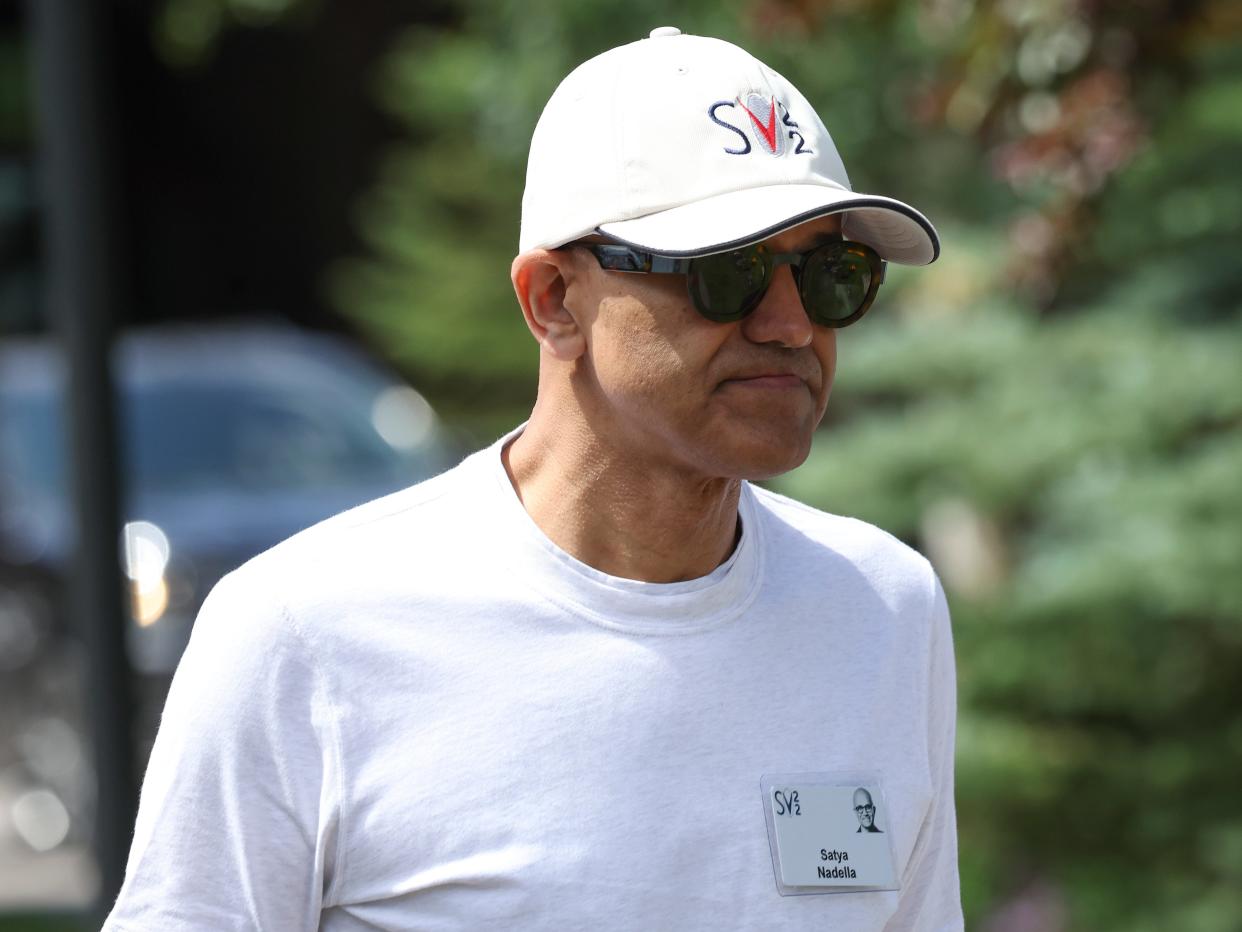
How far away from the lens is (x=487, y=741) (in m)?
2.05

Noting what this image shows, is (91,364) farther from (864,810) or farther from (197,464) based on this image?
(197,464)

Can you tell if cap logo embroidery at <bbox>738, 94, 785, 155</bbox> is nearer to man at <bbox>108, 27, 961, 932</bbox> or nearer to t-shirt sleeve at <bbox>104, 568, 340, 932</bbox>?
man at <bbox>108, 27, 961, 932</bbox>

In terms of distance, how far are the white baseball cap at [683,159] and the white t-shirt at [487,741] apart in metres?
0.34

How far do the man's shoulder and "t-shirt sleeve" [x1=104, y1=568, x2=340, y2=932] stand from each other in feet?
2.07

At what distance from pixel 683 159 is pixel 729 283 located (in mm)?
147

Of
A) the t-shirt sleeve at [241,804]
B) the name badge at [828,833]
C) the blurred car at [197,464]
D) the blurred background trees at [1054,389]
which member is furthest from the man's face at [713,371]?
the blurred car at [197,464]

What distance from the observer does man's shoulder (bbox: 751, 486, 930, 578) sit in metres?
2.36


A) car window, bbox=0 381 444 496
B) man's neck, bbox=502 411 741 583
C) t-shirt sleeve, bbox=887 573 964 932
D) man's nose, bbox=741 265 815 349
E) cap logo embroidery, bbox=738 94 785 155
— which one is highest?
cap logo embroidery, bbox=738 94 785 155

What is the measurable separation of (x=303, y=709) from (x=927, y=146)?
14.4 feet

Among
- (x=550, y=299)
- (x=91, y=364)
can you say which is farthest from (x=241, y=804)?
(x=91, y=364)

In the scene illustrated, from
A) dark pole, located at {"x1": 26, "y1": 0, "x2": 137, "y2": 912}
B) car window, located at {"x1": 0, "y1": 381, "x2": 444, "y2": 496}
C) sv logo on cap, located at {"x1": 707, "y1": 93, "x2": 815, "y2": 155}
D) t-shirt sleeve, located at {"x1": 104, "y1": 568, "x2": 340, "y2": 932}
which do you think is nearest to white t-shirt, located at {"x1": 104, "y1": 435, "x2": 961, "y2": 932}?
t-shirt sleeve, located at {"x1": 104, "y1": 568, "x2": 340, "y2": 932}

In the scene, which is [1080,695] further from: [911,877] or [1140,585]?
[911,877]

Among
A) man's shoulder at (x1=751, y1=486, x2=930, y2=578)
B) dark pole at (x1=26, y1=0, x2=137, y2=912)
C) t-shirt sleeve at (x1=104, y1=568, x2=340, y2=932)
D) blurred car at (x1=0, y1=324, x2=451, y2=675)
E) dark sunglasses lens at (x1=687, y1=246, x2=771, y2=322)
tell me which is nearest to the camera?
t-shirt sleeve at (x1=104, y1=568, x2=340, y2=932)

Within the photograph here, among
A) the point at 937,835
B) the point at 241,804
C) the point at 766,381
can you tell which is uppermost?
the point at 766,381
